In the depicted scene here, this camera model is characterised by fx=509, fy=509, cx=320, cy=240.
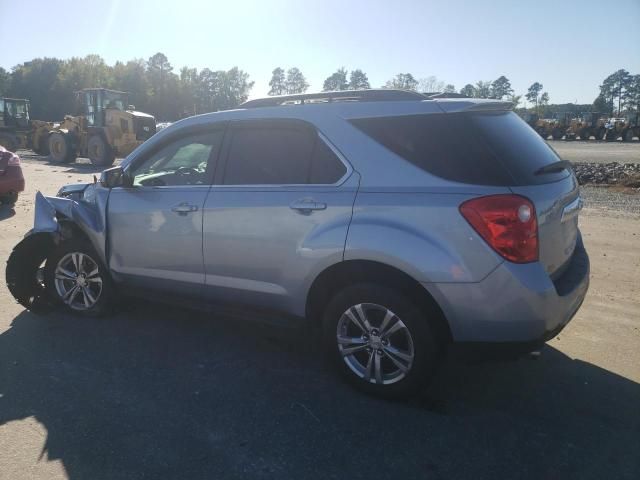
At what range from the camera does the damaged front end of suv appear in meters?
4.41

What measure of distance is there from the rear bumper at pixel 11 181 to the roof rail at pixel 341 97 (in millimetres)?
7708

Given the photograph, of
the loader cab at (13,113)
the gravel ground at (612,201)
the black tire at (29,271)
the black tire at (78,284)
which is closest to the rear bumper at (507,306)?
the black tire at (78,284)

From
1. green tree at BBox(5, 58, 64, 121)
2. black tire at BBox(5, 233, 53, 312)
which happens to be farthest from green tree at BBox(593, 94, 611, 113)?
black tire at BBox(5, 233, 53, 312)

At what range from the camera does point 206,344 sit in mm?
4109

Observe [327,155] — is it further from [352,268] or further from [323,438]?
[323,438]

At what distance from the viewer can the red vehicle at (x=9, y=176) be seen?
9.60 metres

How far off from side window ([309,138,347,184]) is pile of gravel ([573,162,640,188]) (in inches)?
457

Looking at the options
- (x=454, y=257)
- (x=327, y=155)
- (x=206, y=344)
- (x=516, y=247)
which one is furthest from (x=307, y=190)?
(x=206, y=344)

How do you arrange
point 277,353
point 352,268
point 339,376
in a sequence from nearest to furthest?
point 352,268, point 339,376, point 277,353

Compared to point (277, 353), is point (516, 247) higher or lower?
higher

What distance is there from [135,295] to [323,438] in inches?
88.0

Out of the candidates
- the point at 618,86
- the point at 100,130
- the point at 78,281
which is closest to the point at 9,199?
the point at 78,281

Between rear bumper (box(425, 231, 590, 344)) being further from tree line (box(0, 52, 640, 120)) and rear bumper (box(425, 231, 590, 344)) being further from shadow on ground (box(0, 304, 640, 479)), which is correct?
tree line (box(0, 52, 640, 120))

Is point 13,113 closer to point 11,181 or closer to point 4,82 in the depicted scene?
Answer: point 11,181
